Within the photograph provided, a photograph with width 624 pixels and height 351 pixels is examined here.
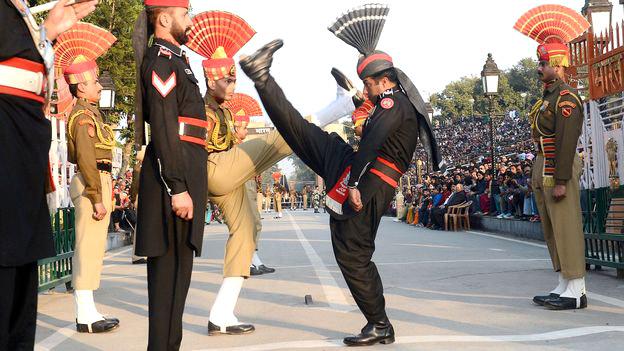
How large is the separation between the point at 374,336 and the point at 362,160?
117 cm

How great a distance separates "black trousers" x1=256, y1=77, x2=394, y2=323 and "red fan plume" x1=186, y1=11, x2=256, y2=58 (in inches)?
114

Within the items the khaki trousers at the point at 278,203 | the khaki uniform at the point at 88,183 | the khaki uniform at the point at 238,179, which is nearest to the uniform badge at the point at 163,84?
the khaki uniform at the point at 238,179

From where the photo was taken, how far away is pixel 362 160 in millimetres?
5195

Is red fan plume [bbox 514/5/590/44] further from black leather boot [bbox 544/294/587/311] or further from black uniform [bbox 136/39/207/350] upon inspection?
black uniform [bbox 136/39/207/350]

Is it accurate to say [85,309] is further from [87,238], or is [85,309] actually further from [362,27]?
[362,27]

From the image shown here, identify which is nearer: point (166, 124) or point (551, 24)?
point (166, 124)

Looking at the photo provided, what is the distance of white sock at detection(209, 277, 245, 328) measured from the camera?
580 centimetres

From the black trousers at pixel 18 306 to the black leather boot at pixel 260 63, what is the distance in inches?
102

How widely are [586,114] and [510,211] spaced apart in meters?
9.03

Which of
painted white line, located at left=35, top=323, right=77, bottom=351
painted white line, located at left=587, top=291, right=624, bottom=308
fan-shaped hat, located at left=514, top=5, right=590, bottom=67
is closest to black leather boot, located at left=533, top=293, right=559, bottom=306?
painted white line, located at left=587, top=291, right=624, bottom=308

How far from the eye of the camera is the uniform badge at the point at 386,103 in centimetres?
533

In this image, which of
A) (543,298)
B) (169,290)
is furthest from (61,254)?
(543,298)

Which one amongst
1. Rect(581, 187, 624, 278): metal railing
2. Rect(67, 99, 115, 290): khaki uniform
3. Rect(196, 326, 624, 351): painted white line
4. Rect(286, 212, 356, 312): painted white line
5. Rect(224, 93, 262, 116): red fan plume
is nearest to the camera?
Rect(196, 326, 624, 351): painted white line

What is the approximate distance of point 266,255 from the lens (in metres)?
13.2
